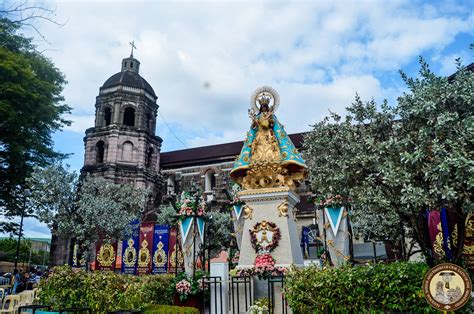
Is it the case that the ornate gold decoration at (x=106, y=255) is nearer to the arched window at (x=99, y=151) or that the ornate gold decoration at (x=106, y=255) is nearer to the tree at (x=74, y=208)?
the tree at (x=74, y=208)

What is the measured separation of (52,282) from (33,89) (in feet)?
53.3

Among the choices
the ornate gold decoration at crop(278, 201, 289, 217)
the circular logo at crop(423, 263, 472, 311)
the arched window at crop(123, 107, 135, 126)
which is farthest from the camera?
the arched window at crop(123, 107, 135, 126)

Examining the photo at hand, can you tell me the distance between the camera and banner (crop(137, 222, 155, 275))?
85.9 ft

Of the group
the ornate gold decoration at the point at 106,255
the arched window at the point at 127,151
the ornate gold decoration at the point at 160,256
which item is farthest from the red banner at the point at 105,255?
the arched window at the point at 127,151

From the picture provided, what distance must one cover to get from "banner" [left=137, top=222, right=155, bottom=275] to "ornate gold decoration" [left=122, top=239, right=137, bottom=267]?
0.45m

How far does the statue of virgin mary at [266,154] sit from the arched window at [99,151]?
87.3 feet

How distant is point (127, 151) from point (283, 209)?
89.5 ft

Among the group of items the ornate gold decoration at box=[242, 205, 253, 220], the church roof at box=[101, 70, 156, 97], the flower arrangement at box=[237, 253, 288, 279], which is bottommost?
the flower arrangement at box=[237, 253, 288, 279]

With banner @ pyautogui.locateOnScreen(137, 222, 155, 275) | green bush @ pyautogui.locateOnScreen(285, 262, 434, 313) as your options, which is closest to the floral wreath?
green bush @ pyautogui.locateOnScreen(285, 262, 434, 313)

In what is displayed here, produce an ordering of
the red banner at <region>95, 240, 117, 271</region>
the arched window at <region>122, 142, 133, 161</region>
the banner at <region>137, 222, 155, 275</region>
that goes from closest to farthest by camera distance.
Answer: the banner at <region>137, 222, 155, 275</region> < the red banner at <region>95, 240, 117, 271</region> < the arched window at <region>122, 142, 133, 161</region>

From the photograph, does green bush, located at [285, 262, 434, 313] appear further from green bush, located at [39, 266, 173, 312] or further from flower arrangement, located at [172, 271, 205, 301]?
green bush, located at [39, 266, 173, 312]

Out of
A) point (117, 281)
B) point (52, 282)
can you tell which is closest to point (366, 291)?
point (117, 281)

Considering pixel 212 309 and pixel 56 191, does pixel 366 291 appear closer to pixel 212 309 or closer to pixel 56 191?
pixel 212 309

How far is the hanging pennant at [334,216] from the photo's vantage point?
1227 cm
